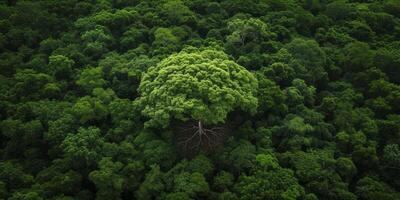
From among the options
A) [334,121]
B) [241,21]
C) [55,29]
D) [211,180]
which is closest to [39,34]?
[55,29]

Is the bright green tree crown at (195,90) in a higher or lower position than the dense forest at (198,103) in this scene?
higher

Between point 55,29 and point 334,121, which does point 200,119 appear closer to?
point 334,121

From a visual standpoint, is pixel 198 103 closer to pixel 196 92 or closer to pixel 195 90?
pixel 196 92

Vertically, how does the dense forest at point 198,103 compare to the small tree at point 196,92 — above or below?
below

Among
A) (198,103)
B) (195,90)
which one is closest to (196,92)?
(195,90)
